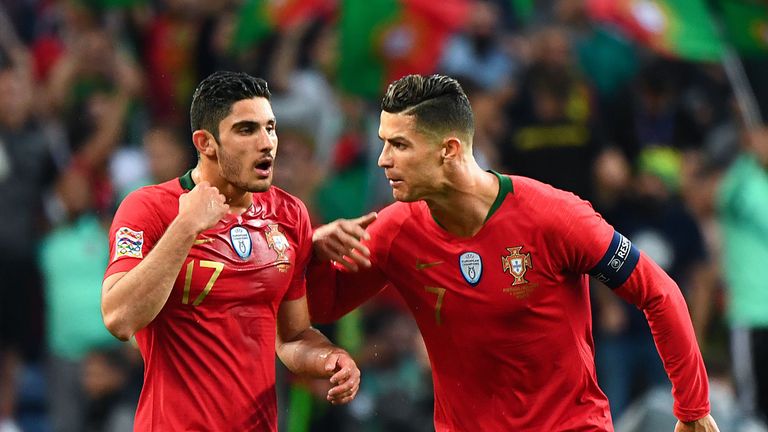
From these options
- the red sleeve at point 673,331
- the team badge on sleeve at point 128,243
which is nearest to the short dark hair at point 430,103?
the red sleeve at point 673,331

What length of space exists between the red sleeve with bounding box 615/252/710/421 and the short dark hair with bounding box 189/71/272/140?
194cm

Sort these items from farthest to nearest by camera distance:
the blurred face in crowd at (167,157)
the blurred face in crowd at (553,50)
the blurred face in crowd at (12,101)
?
the blurred face in crowd at (553,50)
the blurred face in crowd at (12,101)
the blurred face in crowd at (167,157)

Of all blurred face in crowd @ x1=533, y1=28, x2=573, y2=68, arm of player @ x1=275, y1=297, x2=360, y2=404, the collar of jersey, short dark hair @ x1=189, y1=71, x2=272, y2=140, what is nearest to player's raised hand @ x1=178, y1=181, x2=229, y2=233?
short dark hair @ x1=189, y1=71, x2=272, y2=140

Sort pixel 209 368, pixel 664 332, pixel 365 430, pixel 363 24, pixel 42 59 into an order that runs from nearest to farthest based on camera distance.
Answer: pixel 209 368
pixel 664 332
pixel 365 430
pixel 363 24
pixel 42 59

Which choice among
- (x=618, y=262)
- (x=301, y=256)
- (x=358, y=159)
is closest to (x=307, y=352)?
(x=301, y=256)

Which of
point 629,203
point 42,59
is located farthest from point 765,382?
point 42,59

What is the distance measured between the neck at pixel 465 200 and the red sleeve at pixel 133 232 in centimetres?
131

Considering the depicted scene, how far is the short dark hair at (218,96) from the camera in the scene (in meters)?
6.59

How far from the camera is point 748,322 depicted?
11.5m

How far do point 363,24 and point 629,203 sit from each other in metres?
2.62

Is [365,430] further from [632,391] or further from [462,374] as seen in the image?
[462,374]

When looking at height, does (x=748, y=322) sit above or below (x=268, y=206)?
below

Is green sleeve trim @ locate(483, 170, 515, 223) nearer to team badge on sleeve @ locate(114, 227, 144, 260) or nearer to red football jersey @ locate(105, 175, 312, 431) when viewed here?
red football jersey @ locate(105, 175, 312, 431)

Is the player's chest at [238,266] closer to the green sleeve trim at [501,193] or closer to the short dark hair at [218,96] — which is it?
the short dark hair at [218,96]
